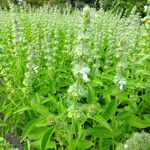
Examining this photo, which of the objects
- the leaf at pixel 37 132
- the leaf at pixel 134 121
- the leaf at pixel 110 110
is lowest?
the leaf at pixel 37 132

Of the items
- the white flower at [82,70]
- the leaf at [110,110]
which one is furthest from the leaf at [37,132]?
the white flower at [82,70]

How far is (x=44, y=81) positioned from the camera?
12.7ft

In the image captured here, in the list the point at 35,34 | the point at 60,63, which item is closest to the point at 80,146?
the point at 60,63

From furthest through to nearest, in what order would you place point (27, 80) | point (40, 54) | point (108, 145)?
1. point (40, 54)
2. point (27, 80)
3. point (108, 145)

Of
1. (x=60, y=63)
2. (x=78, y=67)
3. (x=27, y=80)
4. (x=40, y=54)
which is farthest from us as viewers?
(x=40, y=54)

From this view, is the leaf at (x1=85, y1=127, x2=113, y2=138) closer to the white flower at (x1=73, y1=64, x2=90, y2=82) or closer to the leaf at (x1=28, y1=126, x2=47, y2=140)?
the leaf at (x1=28, y1=126, x2=47, y2=140)

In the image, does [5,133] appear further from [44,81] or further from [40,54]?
[40,54]

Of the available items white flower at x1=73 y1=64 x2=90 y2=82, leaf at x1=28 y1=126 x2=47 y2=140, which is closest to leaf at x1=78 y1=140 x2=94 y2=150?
leaf at x1=28 y1=126 x2=47 y2=140

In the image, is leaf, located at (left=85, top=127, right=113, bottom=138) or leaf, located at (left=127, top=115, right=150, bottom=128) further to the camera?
leaf, located at (left=127, top=115, right=150, bottom=128)

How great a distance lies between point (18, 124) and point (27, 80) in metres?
0.61

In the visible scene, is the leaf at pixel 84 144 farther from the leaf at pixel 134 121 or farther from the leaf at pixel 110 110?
the leaf at pixel 134 121

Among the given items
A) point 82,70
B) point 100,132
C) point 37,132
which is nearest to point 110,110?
point 100,132

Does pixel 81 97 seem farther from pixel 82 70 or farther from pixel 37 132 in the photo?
pixel 82 70

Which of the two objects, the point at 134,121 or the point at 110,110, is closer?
the point at 110,110
